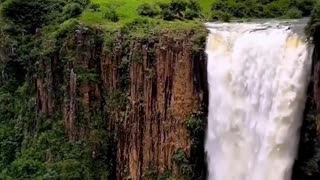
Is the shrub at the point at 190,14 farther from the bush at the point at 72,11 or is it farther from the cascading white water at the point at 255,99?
the bush at the point at 72,11

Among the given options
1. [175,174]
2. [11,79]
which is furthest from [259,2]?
[11,79]

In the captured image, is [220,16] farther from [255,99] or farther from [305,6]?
[255,99]

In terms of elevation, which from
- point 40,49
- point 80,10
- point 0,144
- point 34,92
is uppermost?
point 80,10

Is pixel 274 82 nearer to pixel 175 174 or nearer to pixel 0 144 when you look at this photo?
pixel 175 174

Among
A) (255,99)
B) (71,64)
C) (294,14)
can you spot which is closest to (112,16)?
(71,64)

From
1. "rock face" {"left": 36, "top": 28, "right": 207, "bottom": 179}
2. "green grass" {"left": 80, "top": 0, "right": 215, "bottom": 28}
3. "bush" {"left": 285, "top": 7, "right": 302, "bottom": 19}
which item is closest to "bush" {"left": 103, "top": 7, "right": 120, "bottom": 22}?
"green grass" {"left": 80, "top": 0, "right": 215, "bottom": 28}

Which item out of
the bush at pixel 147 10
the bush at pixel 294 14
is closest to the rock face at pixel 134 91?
the bush at pixel 147 10
